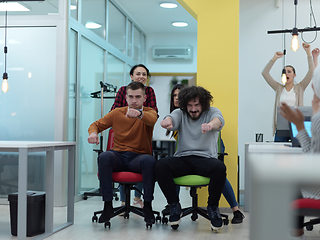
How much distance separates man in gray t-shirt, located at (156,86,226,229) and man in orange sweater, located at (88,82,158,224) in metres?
0.14

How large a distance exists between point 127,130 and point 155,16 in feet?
13.6

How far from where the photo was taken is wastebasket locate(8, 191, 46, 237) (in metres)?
2.83

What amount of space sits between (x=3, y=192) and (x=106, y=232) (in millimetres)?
1942

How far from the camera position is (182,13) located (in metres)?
6.81

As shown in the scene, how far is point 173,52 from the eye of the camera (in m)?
8.05

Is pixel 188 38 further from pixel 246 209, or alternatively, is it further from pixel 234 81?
pixel 246 209

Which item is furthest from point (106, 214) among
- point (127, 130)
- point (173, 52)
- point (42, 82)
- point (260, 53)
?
point (173, 52)

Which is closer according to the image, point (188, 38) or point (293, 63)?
point (293, 63)

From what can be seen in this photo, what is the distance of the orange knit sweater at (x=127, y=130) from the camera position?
3.36 metres

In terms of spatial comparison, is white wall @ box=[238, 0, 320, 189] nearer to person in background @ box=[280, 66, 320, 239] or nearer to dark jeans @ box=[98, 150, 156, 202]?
dark jeans @ box=[98, 150, 156, 202]

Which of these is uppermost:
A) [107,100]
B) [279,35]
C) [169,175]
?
[279,35]

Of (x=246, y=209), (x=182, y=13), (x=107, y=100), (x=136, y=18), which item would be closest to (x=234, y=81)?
(x=246, y=209)

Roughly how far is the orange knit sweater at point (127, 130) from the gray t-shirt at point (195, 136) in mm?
243

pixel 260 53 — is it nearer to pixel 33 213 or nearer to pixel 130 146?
pixel 130 146
